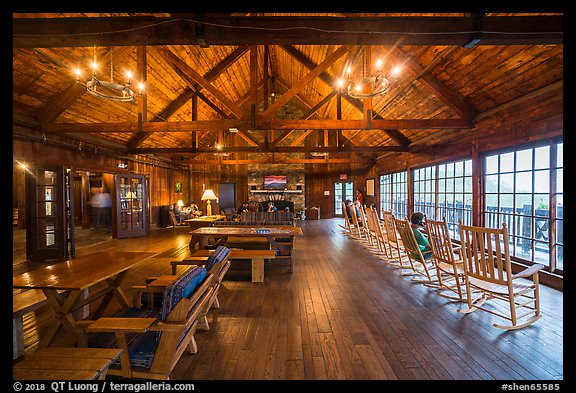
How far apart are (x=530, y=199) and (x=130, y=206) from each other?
34.2ft

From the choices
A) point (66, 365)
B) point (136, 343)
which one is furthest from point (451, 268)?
point (66, 365)

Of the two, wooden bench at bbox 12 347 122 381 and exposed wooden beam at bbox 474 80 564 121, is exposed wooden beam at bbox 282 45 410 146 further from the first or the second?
wooden bench at bbox 12 347 122 381

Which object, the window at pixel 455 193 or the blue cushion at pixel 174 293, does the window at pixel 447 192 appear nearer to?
the window at pixel 455 193

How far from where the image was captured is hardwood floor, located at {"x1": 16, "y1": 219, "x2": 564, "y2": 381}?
72.9 inches

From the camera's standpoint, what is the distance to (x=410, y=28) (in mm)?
2650

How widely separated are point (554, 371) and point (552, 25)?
11.2 ft

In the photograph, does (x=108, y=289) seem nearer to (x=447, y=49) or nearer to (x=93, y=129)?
(x=93, y=129)

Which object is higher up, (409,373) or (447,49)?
(447,49)

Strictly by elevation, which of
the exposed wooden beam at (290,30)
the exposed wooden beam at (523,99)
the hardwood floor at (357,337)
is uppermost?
the exposed wooden beam at (290,30)

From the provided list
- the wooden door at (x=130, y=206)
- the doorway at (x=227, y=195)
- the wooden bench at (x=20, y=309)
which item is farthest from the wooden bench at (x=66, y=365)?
the doorway at (x=227, y=195)

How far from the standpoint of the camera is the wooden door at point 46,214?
5.14m

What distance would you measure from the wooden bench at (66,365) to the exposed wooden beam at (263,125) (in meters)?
4.70

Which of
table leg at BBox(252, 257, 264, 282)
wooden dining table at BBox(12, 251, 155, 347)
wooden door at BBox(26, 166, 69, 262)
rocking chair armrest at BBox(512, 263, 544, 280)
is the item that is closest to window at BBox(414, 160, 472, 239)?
rocking chair armrest at BBox(512, 263, 544, 280)
